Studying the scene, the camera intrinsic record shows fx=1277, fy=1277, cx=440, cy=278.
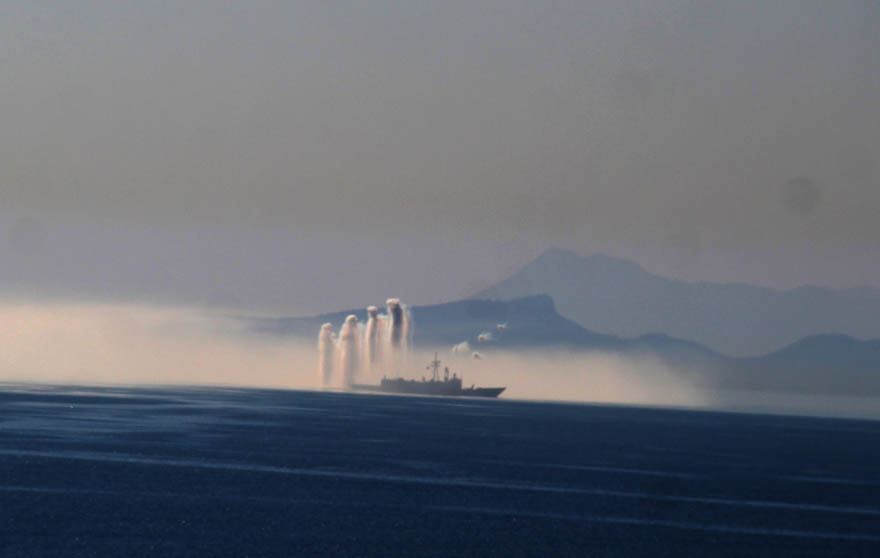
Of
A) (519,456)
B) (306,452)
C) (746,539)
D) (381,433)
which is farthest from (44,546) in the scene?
(381,433)

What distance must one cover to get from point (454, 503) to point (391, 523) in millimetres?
13025

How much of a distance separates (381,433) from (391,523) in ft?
390

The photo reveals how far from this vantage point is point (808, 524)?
81750 millimetres

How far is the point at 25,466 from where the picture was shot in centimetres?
10275

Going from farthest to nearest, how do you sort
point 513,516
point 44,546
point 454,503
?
point 454,503, point 513,516, point 44,546

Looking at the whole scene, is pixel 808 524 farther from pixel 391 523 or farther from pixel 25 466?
pixel 25 466

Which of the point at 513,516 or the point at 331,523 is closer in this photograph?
the point at 331,523

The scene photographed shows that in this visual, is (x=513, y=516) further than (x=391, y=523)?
Yes

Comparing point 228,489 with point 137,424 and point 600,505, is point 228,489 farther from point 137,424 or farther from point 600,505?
point 137,424

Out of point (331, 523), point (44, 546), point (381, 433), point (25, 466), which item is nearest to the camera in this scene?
point (44, 546)

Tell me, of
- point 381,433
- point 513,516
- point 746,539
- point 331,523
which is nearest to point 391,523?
point 331,523

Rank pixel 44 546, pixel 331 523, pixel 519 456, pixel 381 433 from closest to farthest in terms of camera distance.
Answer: pixel 44 546, pixel 331 523, pixel 519 456, pixel 381 433

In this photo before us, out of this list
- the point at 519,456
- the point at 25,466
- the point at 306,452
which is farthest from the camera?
the point at 519,456

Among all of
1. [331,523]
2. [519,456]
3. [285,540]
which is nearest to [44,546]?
[285,540]
